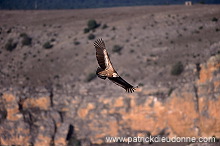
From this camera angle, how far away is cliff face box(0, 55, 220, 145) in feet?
257

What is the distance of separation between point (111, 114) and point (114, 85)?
384 cm

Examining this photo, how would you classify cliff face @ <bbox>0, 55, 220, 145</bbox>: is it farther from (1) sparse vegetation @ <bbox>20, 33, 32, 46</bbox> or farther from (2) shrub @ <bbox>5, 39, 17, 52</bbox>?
(1) sparse vegetation @ <bbox>20, 33, 32, 46</bbox>

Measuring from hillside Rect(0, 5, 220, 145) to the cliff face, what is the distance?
0.13 m

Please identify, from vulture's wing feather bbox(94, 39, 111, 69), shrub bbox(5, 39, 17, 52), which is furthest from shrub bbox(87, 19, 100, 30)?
vulture's wing feather bbox(94, 39, 111, 69)

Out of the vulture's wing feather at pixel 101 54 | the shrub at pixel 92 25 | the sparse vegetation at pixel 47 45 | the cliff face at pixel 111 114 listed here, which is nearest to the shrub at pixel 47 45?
the sparse vegetation at pixel 47 45

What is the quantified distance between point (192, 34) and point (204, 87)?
17.0 metres

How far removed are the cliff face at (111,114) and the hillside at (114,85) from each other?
0.13 m

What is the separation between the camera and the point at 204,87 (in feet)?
257

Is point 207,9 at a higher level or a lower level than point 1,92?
higher

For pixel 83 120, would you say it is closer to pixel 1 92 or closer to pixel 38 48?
pixel 1 92

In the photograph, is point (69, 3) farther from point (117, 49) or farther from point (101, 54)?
point (101, 54)

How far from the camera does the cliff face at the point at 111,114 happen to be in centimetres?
7819

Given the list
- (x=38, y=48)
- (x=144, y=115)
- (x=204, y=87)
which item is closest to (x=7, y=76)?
(x=38, y=48)

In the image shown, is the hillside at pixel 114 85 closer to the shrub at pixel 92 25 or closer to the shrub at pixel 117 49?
the shrub at pixel 117 49
